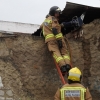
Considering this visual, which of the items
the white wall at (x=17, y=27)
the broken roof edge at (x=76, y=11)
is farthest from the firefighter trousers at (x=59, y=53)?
the white wall at (x=17, y=27)

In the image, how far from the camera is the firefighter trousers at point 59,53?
675cm

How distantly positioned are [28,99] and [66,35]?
201 centimetres

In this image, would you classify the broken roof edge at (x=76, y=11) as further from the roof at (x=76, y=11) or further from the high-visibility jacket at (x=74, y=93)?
the high-visibility jacket at (x=74, y=93)

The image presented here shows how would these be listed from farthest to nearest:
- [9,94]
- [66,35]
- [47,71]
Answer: [66,35]
[47,71]
[9,94]

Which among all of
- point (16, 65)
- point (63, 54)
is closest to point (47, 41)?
point (63, 54)

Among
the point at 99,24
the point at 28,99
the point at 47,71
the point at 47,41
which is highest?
the point at 99,24

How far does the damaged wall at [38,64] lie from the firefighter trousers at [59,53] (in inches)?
15.1

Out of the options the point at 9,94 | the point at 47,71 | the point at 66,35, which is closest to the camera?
the point at 9,94

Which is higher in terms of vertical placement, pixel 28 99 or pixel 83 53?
pixel 83 53

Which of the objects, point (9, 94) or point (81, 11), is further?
point (81, 11)

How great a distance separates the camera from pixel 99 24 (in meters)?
7.50

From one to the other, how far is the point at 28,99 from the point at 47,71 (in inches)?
34.2

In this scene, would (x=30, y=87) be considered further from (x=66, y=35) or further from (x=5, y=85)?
(x=66, y=35)

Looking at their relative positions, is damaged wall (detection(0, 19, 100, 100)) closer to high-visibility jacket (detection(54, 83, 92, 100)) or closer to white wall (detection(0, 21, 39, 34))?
high-visibility jacket (detection(54, 83, 92, 100))
